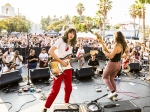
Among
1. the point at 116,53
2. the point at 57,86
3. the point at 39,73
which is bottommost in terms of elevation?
the point at 39,73

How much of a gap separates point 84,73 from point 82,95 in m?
2.18

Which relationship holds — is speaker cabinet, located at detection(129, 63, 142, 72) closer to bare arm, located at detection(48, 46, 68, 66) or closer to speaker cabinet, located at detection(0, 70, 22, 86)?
speaker cabinet, located at detection(0, 70, 22, 86)

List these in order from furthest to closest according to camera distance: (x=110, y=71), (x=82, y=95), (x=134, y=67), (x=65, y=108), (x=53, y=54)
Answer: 1. (x=134, y=67)
2. (x=82, y=95)
3. (x=110, y=71)
4. (x=53, y=54)
5. (x=65, y=108)

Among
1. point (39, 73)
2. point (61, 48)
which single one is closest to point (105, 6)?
point (39, 73)

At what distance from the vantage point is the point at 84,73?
26.5 feet

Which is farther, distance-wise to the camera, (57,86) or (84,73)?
(84,73)

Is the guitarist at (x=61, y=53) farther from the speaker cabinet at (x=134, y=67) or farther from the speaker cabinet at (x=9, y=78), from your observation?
the speaker cabinet at (x=134, y=67)

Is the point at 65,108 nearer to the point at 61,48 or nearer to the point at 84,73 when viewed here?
the point at 61,48

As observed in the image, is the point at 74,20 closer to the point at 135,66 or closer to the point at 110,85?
the point at 135,66

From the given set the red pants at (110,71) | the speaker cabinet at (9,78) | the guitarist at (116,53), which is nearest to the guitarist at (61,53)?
the guitarist at (116,53)

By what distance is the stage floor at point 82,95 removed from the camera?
4977mm

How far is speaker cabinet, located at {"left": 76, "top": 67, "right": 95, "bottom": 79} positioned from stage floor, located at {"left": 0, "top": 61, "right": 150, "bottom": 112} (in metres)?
0.18

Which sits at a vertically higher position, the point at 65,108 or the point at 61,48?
the point at 61,48

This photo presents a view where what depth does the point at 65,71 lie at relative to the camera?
13.4 feet
